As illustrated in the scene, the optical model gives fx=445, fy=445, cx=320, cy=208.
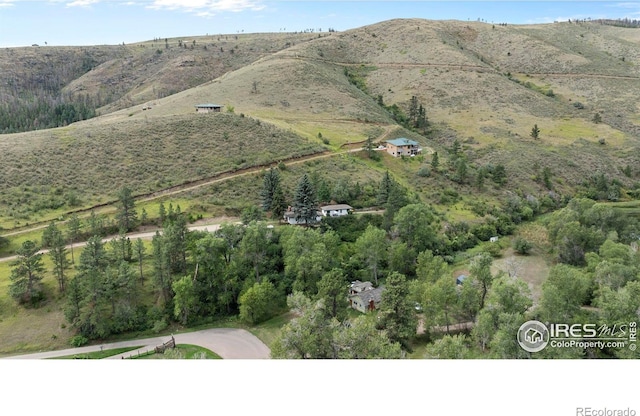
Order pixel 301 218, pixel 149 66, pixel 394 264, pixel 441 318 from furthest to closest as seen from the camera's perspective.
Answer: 1. pixel 149 66
2. pixel 301 218
3. pixel 394 264
4. pixel 441 318

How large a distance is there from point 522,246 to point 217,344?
18.2m

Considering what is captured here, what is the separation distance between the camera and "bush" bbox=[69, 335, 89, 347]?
15.9 m

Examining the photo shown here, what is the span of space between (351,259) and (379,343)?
11232 mm

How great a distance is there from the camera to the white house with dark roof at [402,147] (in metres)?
37.5

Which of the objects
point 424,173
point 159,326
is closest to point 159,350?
point 159,326

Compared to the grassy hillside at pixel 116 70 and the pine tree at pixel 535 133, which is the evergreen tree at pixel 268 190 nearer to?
the pine tree at pixel 535 133

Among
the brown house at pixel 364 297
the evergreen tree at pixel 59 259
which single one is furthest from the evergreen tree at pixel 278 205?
the evergreen tree at pixel 59 259

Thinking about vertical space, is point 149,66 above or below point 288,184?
above

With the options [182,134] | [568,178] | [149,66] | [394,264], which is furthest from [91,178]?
[149,66]

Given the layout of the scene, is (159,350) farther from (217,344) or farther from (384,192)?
(384,192)

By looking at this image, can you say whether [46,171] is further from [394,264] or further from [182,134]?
[394,264]

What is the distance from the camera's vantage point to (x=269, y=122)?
40031mm

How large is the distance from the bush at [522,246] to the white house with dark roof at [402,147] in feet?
46.2

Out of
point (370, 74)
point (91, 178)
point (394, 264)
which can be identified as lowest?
point (394, 264)
